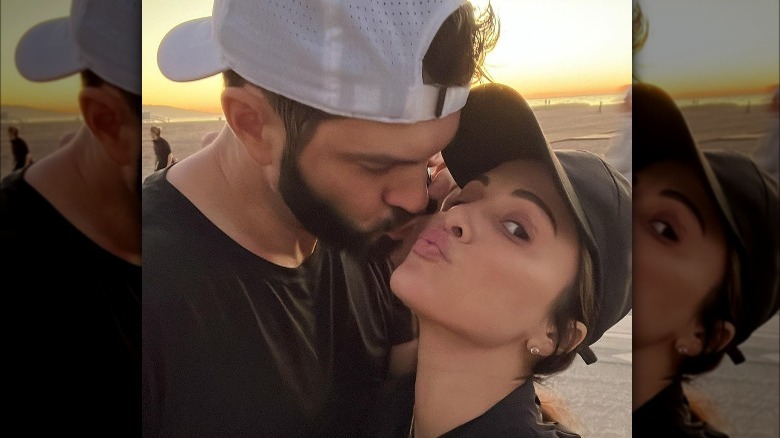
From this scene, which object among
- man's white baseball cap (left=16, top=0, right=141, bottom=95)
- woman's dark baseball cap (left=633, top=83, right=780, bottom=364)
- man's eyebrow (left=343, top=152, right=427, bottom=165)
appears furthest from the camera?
man's white baseball cap (left=16, top=0, right=141, bottom=95)

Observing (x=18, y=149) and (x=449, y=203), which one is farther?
(x=18, y=149)

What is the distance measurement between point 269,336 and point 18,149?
114 centimetres

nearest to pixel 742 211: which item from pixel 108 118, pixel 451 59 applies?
pixel 451 59

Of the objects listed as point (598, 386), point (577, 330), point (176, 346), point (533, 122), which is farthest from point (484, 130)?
point (176, 346)

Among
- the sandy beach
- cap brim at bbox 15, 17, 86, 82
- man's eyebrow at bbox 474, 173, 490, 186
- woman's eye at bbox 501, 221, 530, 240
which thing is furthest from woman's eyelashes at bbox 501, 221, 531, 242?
cap brim at bbox 15, 17, 86, 82

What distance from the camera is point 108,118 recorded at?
10.4 feet

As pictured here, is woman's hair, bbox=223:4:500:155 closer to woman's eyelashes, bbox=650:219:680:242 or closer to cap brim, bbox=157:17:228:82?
cap brim, bbox=157:17:228:82

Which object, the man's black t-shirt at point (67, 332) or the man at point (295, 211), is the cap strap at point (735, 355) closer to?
the man at point (295, 211)

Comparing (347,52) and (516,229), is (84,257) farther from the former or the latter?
(516,229)

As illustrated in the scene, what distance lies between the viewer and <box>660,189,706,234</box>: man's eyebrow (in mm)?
2795

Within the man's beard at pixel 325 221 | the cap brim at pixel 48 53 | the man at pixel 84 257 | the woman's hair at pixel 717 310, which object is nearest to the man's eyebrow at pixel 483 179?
the man's beard at pixel 325 221

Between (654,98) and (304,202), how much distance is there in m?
1.16

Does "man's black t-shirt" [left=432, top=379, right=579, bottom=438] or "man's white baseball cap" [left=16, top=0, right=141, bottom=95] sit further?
"man's white baseball cap" [left=16, top=0, right=141, bottom=95]

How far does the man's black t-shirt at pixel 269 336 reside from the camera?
295 centimetres
